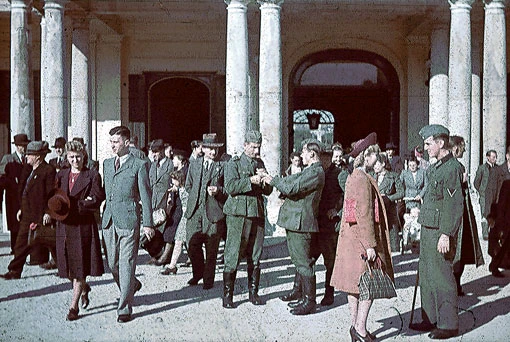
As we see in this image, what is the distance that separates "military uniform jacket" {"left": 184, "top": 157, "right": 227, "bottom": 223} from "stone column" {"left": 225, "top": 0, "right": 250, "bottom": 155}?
135 inches

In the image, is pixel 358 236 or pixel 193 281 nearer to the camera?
pixel 358 236

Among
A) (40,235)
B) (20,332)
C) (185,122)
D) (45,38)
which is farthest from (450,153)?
(185,122)

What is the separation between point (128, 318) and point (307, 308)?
1673 millimetres

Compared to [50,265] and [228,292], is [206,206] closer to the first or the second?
[228,292]

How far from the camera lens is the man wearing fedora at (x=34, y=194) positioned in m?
7.87

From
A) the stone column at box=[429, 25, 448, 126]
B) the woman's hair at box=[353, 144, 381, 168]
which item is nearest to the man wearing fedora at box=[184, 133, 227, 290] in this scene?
the woman's hair at box=[353, 144, 381, 168]

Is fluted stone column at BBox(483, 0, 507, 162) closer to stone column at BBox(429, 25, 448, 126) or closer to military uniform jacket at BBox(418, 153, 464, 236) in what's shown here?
stone column at BBox(429, 25, 448, 126)

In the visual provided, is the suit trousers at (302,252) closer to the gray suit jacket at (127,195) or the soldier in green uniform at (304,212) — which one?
the soldier in green uniform at (304,212)

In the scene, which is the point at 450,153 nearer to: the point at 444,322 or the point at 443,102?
the point at 444,322

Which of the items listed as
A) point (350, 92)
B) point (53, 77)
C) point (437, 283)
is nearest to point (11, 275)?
point (53, 77)

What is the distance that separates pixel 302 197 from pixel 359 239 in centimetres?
134

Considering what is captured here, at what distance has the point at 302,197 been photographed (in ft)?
21.8

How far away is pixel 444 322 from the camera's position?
5.69m

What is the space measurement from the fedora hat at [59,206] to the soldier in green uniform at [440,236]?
3.17 metres
